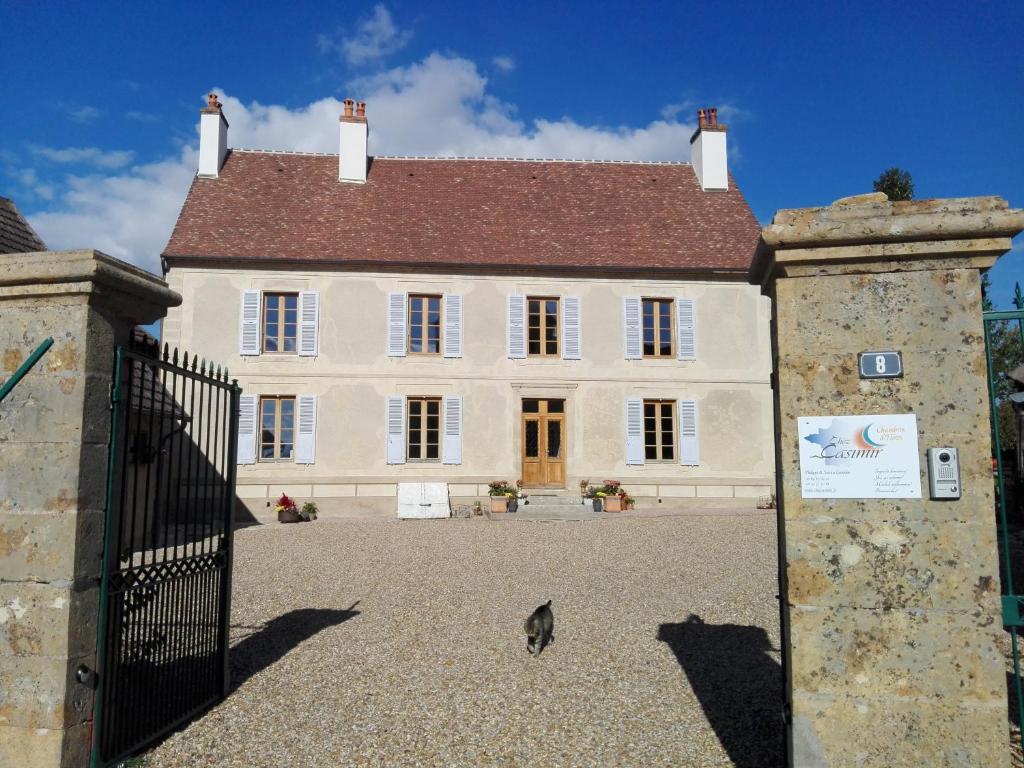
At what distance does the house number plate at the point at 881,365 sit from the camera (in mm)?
3008

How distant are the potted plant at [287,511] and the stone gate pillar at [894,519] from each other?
42.0 ft

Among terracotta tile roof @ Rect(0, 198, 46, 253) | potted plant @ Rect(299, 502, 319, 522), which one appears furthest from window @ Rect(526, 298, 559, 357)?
terracotta tile roof @ Rect(0, 198, 46, 253)

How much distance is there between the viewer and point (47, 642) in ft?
10.8

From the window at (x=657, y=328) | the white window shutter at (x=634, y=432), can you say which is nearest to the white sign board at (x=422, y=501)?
the white window shutter at (x=634, y=432)

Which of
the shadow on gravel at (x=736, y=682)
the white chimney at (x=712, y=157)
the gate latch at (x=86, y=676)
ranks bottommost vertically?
the shadow on gravel at (x=736, y=682)

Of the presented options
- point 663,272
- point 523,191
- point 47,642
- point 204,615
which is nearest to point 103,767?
point 47,642

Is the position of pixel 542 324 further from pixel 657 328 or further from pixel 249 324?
pixel 249 324

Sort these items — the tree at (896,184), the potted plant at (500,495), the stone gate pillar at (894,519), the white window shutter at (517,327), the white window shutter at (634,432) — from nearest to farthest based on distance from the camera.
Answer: the stone gate pillar at (894,519)
the potted plant at (500,495)
the white window shutter at (634,432)
the white window shutter at (517,327)
the tree at (896,184)

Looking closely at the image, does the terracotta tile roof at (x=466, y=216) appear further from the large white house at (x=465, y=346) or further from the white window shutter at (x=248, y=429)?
the white window shutter at (x=248, y=429)

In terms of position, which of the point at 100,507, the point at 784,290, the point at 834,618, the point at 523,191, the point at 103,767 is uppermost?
the point at 523,191

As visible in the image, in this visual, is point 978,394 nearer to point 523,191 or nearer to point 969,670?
point 969,670

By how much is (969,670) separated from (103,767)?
3.67 metres

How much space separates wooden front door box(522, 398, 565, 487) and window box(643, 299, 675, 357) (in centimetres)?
250

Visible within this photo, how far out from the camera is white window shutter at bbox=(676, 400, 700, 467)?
16.5 m
